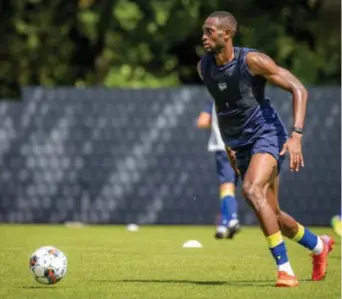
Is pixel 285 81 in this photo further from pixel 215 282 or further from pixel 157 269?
pixel 157 269

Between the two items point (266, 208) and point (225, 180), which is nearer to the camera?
point (266, 208)

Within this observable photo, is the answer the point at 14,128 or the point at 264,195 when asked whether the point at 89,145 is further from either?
the point at 264,195

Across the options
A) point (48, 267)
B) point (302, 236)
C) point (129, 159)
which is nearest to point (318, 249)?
point (302, 236)

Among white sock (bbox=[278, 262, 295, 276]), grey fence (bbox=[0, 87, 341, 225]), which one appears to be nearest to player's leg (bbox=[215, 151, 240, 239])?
grey fence (bbox=[0, 87, 341, 225])

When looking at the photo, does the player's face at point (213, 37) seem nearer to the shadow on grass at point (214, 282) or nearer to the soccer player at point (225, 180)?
the shadow on grass at point (214, 282)

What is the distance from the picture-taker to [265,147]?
1085 centimetres

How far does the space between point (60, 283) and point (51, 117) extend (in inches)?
501

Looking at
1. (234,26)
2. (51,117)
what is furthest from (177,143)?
(234,26)

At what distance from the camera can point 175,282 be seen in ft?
35.3

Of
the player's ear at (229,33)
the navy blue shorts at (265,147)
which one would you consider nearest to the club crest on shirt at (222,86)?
the player's ear at (229,33)

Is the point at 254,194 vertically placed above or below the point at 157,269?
above

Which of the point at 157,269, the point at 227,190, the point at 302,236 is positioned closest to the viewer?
the point at 302,236

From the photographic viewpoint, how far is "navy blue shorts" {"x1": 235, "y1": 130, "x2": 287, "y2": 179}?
35.6ft

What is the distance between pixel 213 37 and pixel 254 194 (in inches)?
55.5
